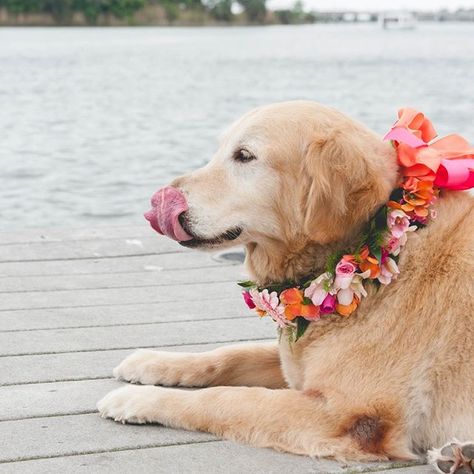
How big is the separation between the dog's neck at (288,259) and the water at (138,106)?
21.1ft

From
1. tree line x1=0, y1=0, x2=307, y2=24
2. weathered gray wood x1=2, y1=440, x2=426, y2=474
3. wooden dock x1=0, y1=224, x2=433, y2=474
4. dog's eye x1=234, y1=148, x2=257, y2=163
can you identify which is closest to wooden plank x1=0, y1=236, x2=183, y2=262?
wooden dock x1=0, y1=224, x2=433, y2=474

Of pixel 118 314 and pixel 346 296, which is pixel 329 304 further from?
pixel 118 314

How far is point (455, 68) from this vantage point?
38000 mm

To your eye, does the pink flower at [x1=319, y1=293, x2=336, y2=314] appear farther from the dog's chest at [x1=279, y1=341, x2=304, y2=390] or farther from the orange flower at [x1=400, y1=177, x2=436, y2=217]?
the orange flower at [x1=400, y1=177, x2=436, y2=217]

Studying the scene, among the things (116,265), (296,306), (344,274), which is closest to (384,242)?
(344,274)

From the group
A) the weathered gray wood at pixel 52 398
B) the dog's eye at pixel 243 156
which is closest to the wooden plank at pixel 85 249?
the weathered gray wood at pixel 52 398

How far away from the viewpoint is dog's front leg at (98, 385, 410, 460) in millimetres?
2898

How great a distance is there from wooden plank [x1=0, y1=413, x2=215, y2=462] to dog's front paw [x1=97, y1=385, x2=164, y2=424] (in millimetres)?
25

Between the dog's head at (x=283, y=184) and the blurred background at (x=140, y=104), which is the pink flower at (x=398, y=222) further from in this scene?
the blurred background at (x=140, y=104)

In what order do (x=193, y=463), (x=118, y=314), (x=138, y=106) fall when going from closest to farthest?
(x=193, y=463), (x=118, y=314), (x=138, y=106)

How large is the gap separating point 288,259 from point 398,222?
41cm

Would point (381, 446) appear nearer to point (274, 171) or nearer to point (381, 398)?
point (381, 398)

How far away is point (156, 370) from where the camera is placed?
3.52 m

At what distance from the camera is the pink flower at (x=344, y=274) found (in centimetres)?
303
